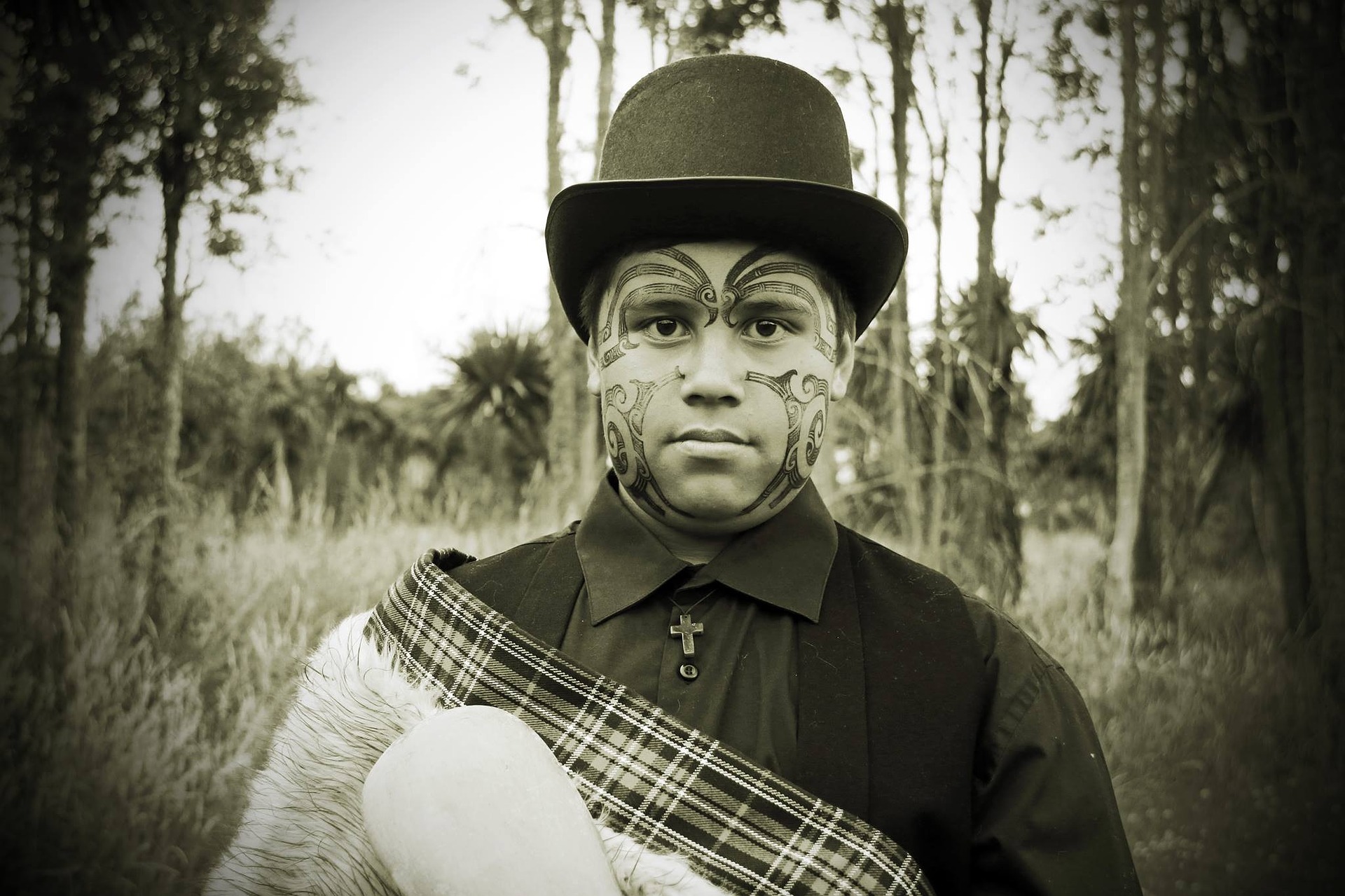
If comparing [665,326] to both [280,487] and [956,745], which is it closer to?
[956,745]

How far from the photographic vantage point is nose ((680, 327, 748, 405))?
1.34 meters

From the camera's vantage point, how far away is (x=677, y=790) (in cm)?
118

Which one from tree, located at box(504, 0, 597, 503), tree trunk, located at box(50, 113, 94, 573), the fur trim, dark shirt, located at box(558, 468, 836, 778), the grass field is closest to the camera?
the fur trim

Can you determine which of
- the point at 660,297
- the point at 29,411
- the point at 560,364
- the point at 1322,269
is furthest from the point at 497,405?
the point at 1322,269

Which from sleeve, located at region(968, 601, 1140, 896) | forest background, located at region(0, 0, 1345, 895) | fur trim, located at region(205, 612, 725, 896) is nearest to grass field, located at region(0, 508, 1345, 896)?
forest background, located at region(0, 0, 1345, 895)

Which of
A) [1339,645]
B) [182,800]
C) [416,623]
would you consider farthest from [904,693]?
[1339,645]

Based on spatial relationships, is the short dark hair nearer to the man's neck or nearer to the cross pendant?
the man's neck

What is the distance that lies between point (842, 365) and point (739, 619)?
536mm

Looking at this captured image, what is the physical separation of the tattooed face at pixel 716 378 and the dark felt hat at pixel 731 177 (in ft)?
0.18

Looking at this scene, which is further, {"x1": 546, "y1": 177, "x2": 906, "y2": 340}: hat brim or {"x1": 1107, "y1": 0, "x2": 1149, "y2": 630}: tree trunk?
{"x1": 1107, "y1": 0, "x2": 1149, "y2": 630}: tree trunk

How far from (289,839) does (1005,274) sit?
8.57ft

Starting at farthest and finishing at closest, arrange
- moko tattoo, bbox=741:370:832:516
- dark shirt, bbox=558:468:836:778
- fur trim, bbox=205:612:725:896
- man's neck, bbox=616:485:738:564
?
man's neck, bbox=616:485:738:564, moko tattoo, bbox=741:370:832:516, dark shirt, bbox=558:468:836:778, fur trim, bbox=205:612:725:896

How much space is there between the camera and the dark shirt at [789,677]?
121cm

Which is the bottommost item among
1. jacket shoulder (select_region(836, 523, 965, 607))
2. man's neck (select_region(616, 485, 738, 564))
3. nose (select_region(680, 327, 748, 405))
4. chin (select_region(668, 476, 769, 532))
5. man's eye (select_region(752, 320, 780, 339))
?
jacket shoulder (select_region(836, 523, 965, 607))
